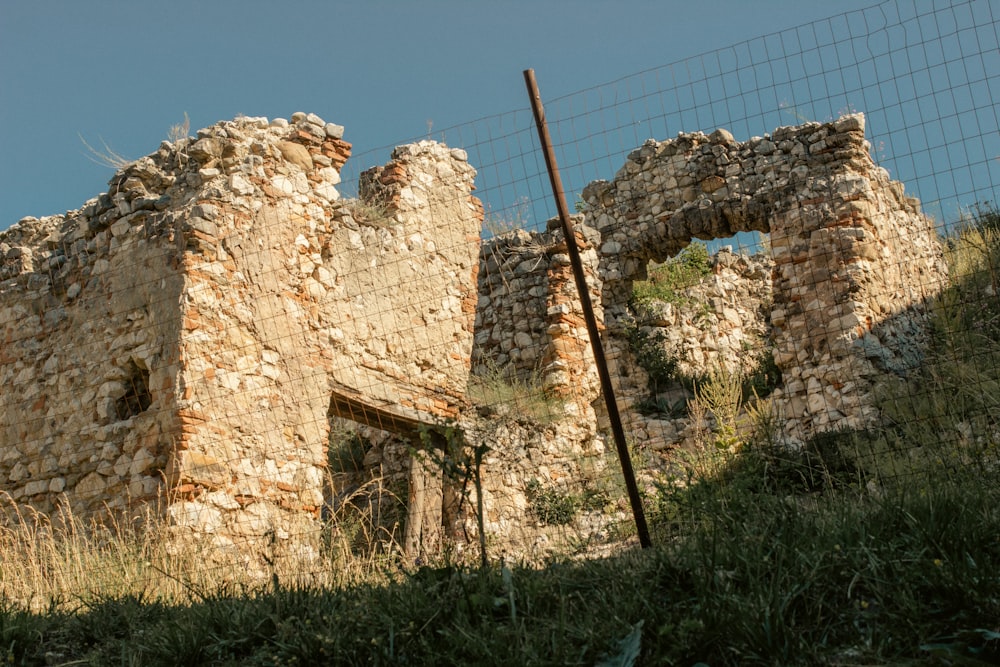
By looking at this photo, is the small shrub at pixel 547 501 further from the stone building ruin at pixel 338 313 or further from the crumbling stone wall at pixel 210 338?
the crumbling stone wall at pixel 210 338

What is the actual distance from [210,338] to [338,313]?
148 cm

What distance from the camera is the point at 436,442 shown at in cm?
946

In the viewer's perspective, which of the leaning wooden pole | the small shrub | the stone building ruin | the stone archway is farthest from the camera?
the stone archway

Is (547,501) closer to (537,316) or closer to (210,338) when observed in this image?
(537,316)

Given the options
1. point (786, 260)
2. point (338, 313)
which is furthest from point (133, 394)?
point (786, 260)

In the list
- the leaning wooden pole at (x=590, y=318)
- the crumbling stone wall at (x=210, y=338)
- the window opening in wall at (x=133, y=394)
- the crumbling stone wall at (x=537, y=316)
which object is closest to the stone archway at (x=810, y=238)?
the crumbling stone wall at (x=537, y=316)

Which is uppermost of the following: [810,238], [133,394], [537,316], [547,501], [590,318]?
[810,238]

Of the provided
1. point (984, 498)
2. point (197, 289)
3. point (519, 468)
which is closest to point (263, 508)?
point (197, 289)

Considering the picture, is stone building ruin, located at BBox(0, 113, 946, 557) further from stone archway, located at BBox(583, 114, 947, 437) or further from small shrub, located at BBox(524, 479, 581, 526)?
small shrub, located at BBox(524, 479, 581, 526)

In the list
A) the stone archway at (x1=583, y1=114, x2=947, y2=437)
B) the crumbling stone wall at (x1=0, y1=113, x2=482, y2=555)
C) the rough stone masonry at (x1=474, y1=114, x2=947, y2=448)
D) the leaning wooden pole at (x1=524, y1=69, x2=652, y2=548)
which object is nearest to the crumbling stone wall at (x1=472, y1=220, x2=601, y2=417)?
the rough stone masonry at (x1=474, y1=114, x2=947, y2=448)

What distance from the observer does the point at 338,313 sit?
25.9 ft

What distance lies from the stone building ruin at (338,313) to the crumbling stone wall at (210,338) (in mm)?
19

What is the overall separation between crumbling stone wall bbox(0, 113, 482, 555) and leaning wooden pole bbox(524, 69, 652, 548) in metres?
2.86

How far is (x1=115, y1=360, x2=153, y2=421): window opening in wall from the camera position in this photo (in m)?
6.78
